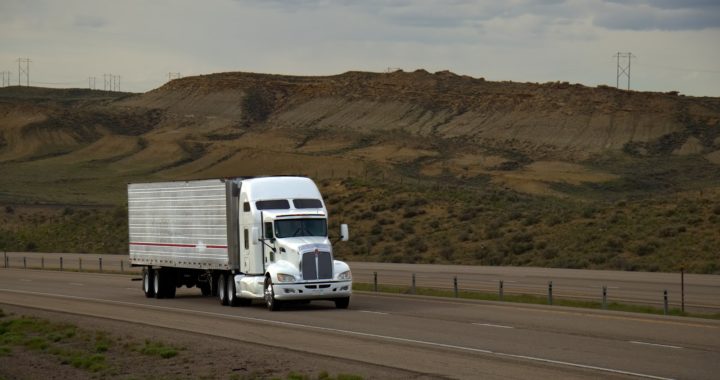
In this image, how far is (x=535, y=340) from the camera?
22.7 metres

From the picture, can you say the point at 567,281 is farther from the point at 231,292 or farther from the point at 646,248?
the point at 231,292

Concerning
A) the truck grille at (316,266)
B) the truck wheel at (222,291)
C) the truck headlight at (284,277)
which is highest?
the truck grille at (316,266)

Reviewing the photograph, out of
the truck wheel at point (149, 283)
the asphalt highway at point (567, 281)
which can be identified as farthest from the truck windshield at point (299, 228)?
the asphalt highway at point (567, 281)

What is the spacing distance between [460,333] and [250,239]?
8.72m

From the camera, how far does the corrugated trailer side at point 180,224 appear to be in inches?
1303

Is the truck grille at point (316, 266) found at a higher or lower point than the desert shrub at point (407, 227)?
higher

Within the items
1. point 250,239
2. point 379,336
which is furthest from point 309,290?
point 379,336

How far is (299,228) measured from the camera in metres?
31.1

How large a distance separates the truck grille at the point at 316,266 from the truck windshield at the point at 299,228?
3.64 ft

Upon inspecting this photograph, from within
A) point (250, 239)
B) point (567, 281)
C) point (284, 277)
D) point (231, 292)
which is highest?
point (250, 239)

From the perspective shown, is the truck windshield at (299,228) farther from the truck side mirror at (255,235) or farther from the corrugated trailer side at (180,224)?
the corrugated trailer side at (180,224)

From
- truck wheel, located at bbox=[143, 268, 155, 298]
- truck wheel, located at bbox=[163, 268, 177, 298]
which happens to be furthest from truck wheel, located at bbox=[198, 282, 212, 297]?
truck wheel, located at bbox=[143, 268, 155, 298]

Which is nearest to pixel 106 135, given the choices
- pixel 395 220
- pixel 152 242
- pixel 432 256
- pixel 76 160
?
pixel 76 160

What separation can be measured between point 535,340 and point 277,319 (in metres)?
7.76
